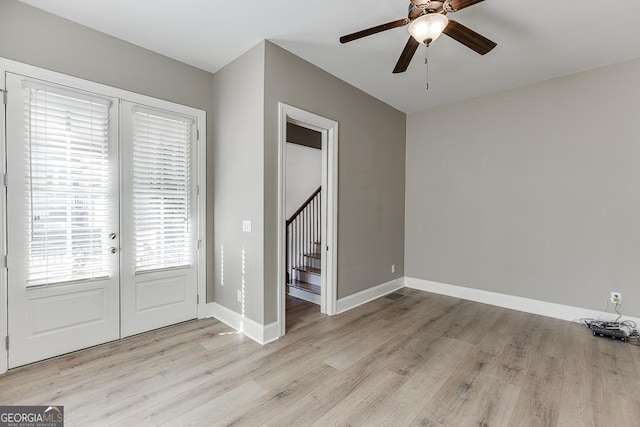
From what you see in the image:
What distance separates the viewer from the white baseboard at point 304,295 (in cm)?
408

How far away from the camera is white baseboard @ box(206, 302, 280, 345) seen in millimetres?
2839

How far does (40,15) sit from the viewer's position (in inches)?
94.5

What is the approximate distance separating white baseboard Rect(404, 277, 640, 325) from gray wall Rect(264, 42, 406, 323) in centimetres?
50

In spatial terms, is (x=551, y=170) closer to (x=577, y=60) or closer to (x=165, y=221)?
(x=577, y=60)

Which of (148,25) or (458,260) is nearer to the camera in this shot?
(148,25)

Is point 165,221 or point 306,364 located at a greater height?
point 165,221

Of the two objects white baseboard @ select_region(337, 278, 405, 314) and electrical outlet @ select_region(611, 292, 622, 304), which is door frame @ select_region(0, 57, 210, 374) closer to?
white baseboard @ select_region(337, 278, 405, 314)

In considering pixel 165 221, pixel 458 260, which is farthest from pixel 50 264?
pixel 458 260

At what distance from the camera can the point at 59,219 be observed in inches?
98.9

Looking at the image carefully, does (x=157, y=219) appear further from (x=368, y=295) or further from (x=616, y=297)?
(x=616, y=297)

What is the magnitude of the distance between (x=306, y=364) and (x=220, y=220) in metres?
1.90

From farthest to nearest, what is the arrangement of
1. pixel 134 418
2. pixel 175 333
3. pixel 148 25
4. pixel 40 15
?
pixel 175 333 → pixel 148 25 → pixel 40 15 → pixel 134 418

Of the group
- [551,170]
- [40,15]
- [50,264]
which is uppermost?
[40,15]

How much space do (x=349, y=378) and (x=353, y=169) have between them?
2500 mm
